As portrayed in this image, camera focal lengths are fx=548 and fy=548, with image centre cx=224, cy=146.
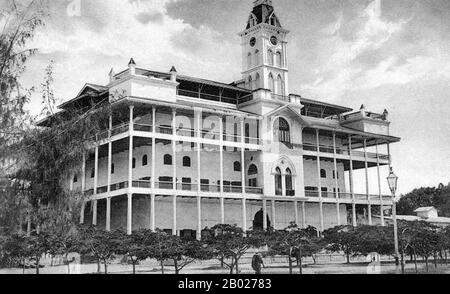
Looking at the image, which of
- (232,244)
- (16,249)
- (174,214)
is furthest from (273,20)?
(16,249)

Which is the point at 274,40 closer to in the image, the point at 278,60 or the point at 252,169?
the point at 278,60

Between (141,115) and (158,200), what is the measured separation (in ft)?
12.5

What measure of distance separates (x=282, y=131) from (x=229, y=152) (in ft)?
11.2

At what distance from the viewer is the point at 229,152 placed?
25688 mm

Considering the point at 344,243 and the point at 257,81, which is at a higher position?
the point at 257,81

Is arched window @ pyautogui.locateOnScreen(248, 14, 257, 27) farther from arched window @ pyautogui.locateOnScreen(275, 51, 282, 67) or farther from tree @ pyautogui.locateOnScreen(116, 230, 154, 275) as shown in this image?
tree @ pyautogui.locateOnScreen(116, 230, 154, 275)

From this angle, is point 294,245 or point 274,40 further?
point 274,40

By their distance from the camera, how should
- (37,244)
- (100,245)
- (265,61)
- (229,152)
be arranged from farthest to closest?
(265,61), (229,152), (100,245), (37,244)

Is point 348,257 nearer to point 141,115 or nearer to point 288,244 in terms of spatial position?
point 288,244

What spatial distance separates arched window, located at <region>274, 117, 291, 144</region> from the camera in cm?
2703

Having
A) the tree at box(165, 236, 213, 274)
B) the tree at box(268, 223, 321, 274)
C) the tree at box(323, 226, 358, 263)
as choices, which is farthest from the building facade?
the tree at box(165, 236, 213, 274)

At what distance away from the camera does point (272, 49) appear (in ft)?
87.6

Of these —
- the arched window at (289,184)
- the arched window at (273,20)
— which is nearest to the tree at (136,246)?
the arched window at (273,20)

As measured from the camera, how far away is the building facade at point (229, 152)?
23.0 m
